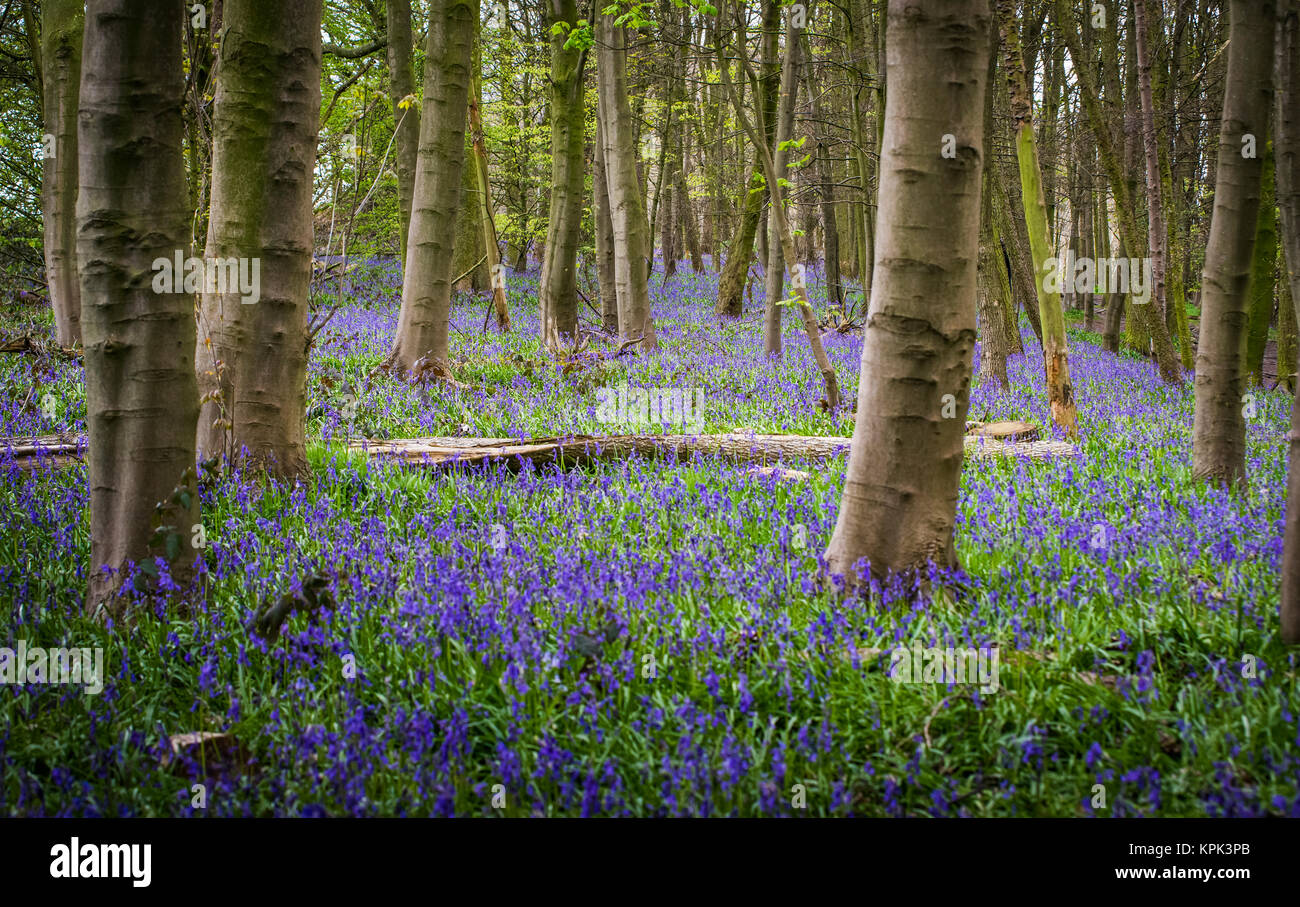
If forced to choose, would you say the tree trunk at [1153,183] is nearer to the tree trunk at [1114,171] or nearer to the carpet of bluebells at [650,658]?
the tree trunk at [1114,171]

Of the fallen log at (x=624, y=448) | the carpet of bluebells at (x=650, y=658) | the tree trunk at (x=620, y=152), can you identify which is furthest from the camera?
the tree trunk at (x=620, y=152)

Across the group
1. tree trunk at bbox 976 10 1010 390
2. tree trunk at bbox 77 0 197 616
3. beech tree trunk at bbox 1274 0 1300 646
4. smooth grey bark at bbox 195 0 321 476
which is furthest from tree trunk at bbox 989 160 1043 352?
tree trunk at bbox 77 0 197 616

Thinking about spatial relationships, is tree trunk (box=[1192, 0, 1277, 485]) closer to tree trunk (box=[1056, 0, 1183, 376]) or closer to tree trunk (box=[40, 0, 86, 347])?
tree trunk (box=[1056, 0, 1183, 376])

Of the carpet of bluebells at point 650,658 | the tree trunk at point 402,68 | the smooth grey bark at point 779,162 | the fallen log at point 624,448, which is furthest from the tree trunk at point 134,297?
the tree trunk at point 402,68

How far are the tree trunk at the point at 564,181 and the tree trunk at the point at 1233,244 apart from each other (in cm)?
824

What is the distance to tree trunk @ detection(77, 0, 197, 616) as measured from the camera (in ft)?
10.7

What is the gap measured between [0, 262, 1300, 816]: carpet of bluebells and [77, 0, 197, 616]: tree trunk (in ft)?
1.34

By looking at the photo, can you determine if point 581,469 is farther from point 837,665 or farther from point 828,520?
point 837,665

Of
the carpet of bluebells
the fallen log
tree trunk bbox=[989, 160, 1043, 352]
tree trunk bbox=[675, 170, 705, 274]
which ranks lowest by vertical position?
the carpet of bluebells

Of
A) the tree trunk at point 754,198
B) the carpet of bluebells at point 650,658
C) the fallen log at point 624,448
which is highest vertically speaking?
the tree trunk at point 754,198

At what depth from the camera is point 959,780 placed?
8.31 feet

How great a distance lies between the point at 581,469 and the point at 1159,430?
17.7 feet

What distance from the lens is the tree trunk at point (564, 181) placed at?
12.1m
